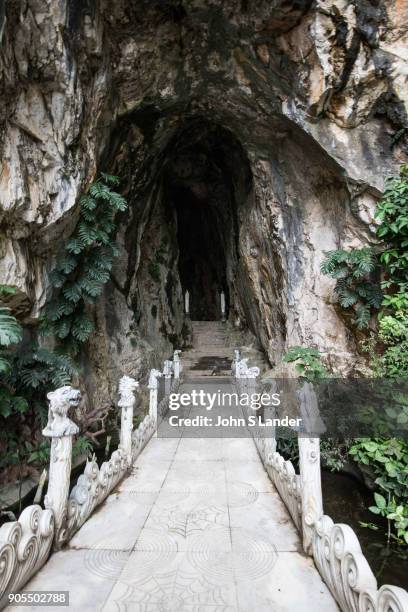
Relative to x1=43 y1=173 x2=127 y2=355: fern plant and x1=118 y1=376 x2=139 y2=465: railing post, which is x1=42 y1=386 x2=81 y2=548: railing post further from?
x1=43 y1=173 x2=127 y2=355: fern plant

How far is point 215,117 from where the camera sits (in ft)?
26.5

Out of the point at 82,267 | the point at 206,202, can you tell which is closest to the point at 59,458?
the point at 82,267

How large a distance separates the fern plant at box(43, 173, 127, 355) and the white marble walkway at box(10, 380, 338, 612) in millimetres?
3195

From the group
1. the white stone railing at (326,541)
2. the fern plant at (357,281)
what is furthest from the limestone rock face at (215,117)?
the white stone railing at (326,541)

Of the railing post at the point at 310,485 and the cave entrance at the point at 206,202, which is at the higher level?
the cave entrance at the point at 206,202

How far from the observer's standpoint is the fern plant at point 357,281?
5.27 meters

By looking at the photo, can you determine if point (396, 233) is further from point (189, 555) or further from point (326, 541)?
point (189, 555)

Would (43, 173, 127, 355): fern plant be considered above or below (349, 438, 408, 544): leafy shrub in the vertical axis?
above

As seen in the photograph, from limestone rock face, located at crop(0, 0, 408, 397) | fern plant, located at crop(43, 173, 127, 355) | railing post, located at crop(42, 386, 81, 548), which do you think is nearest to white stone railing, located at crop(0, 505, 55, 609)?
railing post, located at crop(42, 386, 81, 548)

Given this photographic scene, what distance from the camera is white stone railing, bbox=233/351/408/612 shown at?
64.3 inches

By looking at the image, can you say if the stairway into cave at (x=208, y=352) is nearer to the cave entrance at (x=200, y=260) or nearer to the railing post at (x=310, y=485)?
the cave entrance at (x=200, y=260)

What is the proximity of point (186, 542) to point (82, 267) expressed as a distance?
4890mm

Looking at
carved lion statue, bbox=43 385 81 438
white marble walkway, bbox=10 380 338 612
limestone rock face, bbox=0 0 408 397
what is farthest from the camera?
limestone rock face, bbox=0 0 408 397

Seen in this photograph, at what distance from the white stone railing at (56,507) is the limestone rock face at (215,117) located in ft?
9.24
